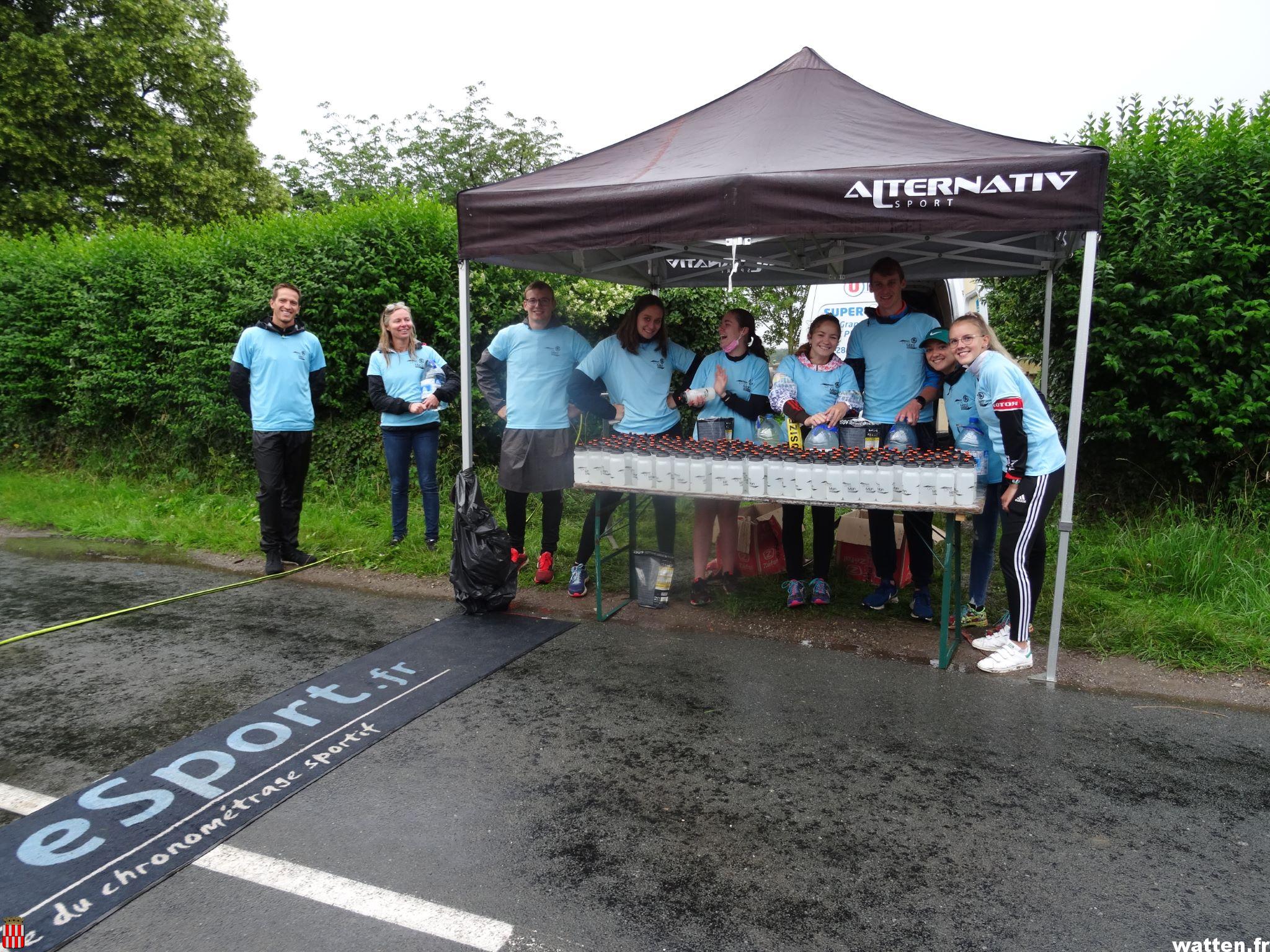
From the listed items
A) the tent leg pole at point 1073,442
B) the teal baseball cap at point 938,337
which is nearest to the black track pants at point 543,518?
the teal baseball cap at point 938,337

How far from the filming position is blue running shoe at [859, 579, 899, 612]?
5277mm

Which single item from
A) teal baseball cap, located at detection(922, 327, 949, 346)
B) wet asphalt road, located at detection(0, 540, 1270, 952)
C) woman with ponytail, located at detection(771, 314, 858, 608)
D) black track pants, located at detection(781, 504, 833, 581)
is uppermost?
teal baseball cap, located at detection(922, 327, 949, 346)

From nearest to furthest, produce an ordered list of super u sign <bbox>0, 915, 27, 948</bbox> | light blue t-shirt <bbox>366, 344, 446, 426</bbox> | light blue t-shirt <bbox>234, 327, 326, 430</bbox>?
super u sign <bbox>0, 915, 27, 948</bbox> → light blue t-shirt <bbox>234, 327, 326, 430</bbox> → light blue t-shirt <bbox>366, 344, 446, 426</bbox>

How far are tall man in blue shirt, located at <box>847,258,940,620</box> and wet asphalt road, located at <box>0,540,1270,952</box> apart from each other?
2.97ft

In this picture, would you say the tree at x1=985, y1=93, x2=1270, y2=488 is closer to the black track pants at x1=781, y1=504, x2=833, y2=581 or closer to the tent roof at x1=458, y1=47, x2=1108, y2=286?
the tent roof at x1=458, y1=47, x2=1108, y2=286

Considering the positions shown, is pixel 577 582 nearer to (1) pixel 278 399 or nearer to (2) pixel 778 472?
(2) pixel 778 472

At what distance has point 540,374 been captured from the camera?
18.2ft

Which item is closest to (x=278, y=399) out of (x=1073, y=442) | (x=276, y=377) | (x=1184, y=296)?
(x=276, y=377)

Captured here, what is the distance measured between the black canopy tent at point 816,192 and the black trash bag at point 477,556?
1.10 ft

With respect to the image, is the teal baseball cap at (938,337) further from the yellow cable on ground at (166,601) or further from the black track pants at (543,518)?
the yellow cable on ground at (166,601)

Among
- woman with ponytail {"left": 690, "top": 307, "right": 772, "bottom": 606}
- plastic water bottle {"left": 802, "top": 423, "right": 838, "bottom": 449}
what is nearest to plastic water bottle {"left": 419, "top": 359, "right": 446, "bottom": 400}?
woman with ponytail {"left": 690, "top": 307, "right": 772, "bottom": 606}

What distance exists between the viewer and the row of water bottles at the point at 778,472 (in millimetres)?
4230

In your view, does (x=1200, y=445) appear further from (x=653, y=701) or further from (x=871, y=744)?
(x=653, y=701)

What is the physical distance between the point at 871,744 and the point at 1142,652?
2.08 metres
